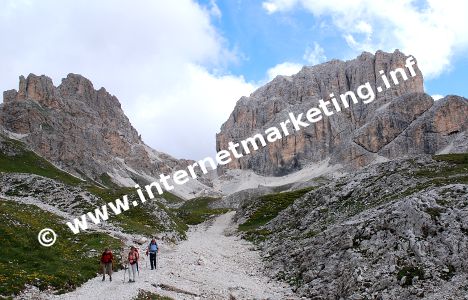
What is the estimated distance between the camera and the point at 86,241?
45438mm

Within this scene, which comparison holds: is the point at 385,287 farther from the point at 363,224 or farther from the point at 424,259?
the point at 363,224

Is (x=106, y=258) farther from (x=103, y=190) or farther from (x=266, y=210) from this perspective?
(x=103, y=190)

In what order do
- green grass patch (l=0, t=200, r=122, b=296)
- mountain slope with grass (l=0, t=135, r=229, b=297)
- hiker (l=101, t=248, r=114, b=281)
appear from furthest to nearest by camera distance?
hiker (l=101, t=248, r=114, b=281) → mountain slope with grass (l=0, t=135, r=229, b=297) → green grass patch (l=0, t=200, r=122, b=296)

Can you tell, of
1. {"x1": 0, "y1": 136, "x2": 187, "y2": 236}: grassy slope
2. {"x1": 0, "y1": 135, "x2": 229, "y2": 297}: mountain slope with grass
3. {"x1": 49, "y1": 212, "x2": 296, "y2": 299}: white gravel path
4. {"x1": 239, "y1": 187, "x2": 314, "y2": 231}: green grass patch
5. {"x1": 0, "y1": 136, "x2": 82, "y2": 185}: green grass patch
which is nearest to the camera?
{"x1": 49, "y1": 212, "x2": 296, "y2": 299}: white gravel path

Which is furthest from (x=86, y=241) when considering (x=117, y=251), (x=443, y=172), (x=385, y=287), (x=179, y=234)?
(x=443, y=172)

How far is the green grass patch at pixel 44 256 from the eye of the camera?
96.7ft

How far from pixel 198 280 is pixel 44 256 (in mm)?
13397

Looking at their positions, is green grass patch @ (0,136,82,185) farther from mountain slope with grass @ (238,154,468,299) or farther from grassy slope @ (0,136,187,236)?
mountain slope with grass @ (238,154,468,299)

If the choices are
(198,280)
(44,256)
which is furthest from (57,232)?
(198,280)

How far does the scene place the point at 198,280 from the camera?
120 feet

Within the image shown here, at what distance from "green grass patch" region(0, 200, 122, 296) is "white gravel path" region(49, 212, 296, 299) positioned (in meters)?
1.71

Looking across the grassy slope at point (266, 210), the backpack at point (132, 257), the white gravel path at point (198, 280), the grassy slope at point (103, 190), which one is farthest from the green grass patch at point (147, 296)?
the grassy slope at point (266, 210)

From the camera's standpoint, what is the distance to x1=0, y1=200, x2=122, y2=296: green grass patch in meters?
29.5

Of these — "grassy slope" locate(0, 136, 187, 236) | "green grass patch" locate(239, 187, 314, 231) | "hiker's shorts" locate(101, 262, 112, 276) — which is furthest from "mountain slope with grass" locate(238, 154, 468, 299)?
"green grass patch" locate(239, 187, 314, 231)
